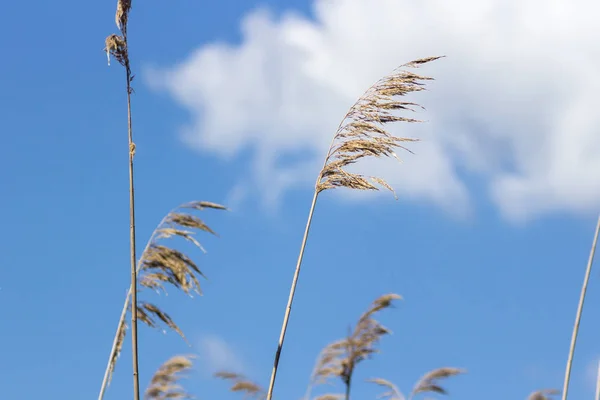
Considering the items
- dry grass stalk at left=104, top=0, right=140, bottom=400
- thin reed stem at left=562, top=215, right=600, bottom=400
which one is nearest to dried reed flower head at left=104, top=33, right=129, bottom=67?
dry grass stalk at left=104, top=0, right=140, bottom=400

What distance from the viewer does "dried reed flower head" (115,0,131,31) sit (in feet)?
16.8

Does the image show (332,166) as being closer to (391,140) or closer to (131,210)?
(391,140)

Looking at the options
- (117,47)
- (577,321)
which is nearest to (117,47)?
(117,47)

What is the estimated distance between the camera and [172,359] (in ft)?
24.0

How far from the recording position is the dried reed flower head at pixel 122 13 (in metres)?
5.13

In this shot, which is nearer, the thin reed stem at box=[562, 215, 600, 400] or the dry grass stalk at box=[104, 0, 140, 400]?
the dry grass stalk at box=[104, 0, 140, 400]

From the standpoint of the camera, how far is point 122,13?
514cm

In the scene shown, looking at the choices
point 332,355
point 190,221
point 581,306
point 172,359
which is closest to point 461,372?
point 332,355

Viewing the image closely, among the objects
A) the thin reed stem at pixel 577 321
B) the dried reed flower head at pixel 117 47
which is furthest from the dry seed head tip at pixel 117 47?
the thin reed stem at pixel 577 321

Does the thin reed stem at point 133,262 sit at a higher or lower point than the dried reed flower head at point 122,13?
lower

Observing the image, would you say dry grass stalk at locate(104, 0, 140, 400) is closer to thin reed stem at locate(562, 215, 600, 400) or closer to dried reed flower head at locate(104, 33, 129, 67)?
dried reed flower head at locate(104, 33, 129, 67)

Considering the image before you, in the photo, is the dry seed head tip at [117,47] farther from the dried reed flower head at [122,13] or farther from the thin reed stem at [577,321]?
the thin reed stem at [577,321]

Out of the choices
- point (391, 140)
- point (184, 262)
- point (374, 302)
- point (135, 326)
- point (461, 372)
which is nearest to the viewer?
point (135, 326)

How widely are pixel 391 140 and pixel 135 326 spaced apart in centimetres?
265
